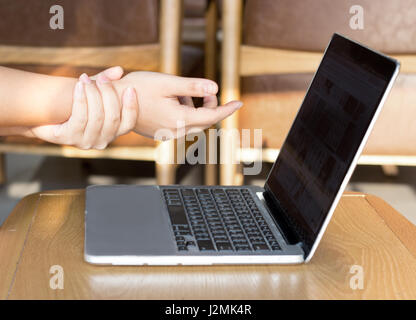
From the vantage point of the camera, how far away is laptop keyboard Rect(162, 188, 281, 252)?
611 mm

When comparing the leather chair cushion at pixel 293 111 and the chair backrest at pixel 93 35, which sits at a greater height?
the chair backrest at pixel 93 35

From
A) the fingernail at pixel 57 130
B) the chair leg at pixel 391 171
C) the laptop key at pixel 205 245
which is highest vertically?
the fingernail at pixel 57 130

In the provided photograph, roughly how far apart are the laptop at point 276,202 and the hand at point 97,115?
8 cm

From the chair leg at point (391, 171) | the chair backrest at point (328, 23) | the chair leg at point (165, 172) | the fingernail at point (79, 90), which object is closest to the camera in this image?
the fingernail at point (79, 90)

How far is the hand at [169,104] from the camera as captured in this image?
0.72 meters

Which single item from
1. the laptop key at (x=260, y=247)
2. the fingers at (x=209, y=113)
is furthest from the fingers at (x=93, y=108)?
the laptop key at (x=260, y=247)

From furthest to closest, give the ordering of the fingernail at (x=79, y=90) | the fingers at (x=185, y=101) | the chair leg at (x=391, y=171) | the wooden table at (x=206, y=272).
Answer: the chair leg at (x=391, y=171) < the fingers at (x=185, y=101) < the fingernail at (x=79, y=90) < the wooden table at (x=206, y=272)

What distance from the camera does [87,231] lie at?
0.63m

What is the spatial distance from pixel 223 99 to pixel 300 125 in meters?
0.64

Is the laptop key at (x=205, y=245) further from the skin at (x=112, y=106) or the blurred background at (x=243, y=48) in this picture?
the blurred background at (x=243, y=48)

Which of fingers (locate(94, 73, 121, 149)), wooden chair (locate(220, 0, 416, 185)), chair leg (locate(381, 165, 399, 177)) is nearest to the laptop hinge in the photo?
fingers (locate(94, 73, 121, 149))

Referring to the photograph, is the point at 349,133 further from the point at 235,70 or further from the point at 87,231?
the point at 235,70

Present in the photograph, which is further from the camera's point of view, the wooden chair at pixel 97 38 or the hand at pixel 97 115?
the wooden chair at pixel 97 38
